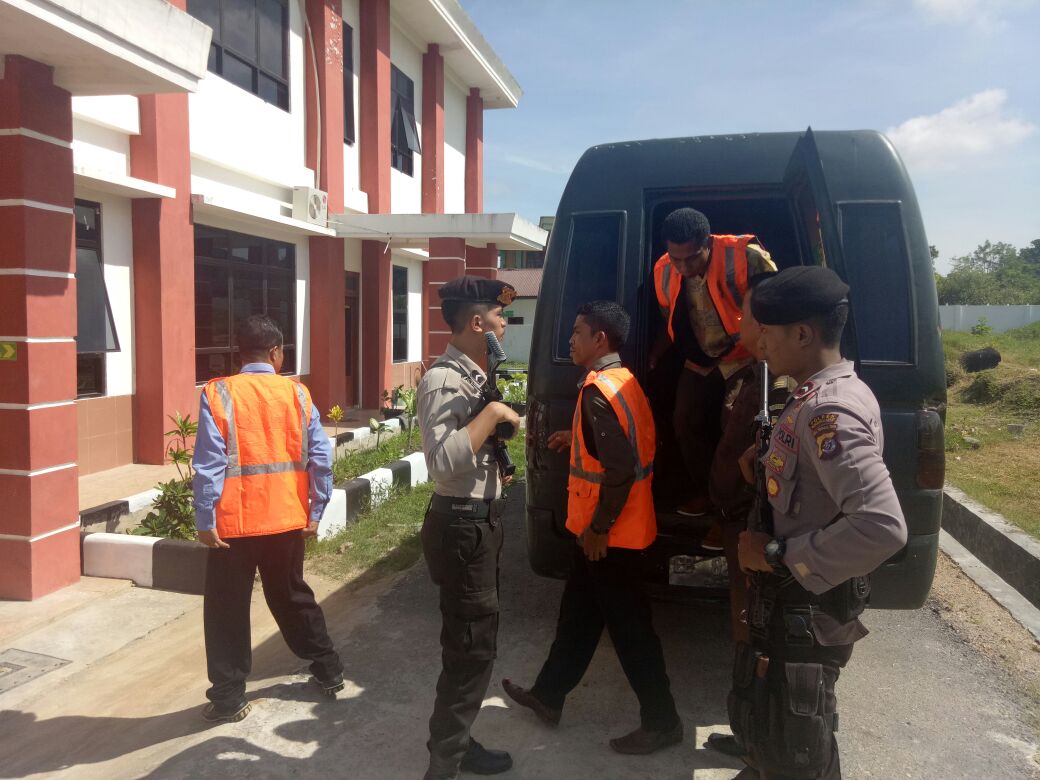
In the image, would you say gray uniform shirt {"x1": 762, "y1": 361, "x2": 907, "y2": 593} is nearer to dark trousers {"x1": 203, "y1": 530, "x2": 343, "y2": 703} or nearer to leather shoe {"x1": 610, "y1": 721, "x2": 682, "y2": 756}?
leather shoe {"x1": 610, "y1": 721, "x2": 682, "y2": 756}

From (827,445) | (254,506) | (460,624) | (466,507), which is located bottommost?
(460,624)

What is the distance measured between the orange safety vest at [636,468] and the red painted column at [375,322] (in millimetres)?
10701

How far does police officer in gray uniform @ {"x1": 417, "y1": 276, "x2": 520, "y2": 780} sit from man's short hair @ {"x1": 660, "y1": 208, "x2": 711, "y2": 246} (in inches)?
35.1

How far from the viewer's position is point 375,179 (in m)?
12.8

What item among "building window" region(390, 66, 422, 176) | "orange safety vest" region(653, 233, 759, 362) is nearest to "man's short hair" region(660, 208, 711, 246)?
"orange safety vest" region(653, 233, 759, 362)

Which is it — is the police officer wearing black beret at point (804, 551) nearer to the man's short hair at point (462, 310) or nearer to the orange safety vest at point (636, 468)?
the orange safety vest at point (636, 468)

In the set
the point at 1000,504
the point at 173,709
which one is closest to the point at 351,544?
the point at 173,709

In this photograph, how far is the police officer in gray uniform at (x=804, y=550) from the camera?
1969 mm

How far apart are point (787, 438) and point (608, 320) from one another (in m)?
1.03

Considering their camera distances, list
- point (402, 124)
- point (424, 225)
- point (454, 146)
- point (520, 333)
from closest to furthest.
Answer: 1. point (424, 225)
2. point (402, 124)
3. point (454, 146)
4. point (520, 333)

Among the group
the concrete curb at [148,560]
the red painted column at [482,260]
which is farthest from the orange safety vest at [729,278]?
the red painted column at [482,260]

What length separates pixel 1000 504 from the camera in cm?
671

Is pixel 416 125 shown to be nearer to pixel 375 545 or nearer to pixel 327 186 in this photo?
pixel 327 186

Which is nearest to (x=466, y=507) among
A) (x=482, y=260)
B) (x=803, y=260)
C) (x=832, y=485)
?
(x=832, y=485)
